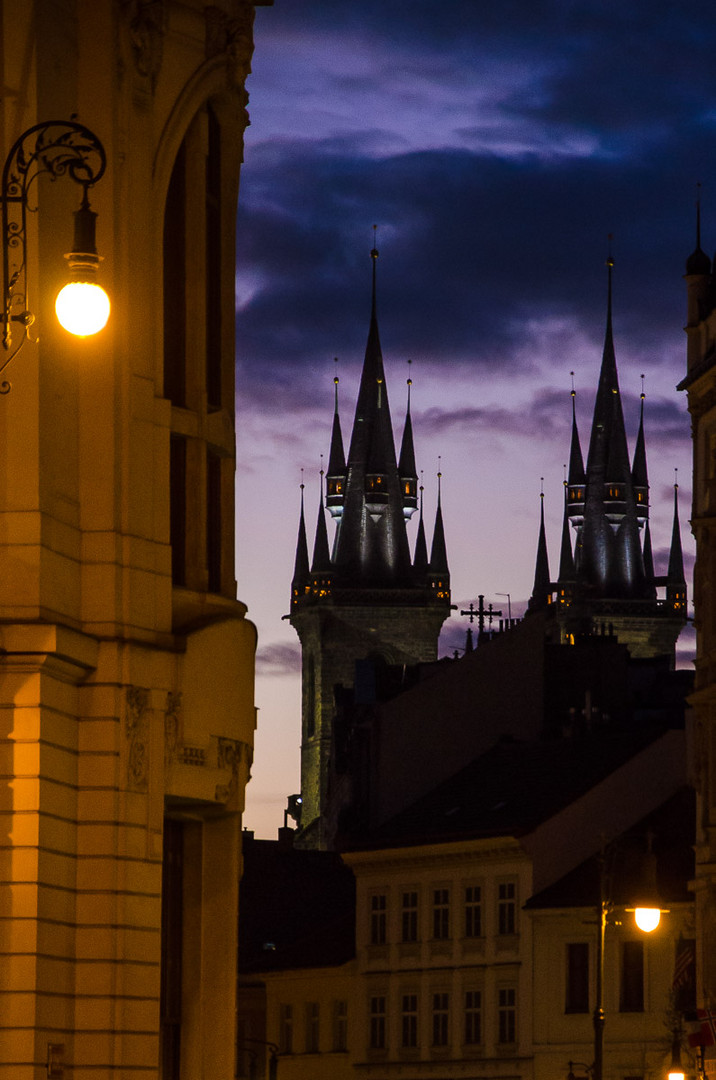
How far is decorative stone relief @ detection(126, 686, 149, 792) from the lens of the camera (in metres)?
25.7

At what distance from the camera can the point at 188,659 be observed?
26922mm

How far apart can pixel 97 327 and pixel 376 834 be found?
65.9 meters

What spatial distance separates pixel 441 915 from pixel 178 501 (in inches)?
2069

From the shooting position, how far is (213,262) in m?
29.8

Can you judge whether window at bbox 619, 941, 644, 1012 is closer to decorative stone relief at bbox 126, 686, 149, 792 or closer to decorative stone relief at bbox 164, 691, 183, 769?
decorative stone relief at bbox 164, 691, 183, 769

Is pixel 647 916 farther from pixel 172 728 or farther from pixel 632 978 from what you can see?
pixel 632 978

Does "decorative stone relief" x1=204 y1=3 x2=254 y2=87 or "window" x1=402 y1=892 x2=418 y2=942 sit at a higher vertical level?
"decorative stone relief" x1=204 y1=3 x2=254 y2=87

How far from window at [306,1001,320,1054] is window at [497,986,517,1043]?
745cm

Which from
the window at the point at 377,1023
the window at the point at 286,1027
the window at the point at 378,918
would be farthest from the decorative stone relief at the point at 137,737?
the window at the point at 286,1027

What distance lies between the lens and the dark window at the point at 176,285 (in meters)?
28.7

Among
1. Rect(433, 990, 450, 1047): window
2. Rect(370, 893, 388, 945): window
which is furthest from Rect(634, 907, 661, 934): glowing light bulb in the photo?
Rect(370, 893, 388, 945): window

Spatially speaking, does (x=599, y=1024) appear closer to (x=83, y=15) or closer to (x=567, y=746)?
(x=83, y=15)

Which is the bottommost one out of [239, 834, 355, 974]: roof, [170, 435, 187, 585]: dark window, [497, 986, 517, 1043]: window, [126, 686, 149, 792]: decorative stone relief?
[126, 686, 149, 792]: decorative stone relief

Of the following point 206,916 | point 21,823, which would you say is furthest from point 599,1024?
point 21,823
